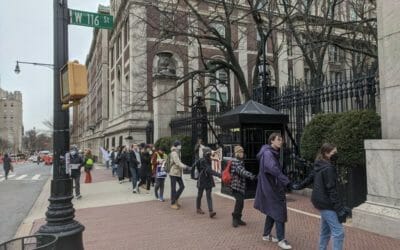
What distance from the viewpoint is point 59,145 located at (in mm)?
5734

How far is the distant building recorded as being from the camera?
130613 mm

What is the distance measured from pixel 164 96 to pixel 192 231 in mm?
15210

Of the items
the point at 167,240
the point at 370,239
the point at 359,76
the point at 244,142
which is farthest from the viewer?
the point at 244,142

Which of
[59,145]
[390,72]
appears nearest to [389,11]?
[390,72]

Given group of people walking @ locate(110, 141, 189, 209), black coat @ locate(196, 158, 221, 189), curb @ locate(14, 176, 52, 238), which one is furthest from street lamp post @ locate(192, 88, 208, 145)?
black coat @ locate(196, 158, 221, 189)

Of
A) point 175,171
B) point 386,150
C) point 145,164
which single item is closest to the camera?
point 386,150

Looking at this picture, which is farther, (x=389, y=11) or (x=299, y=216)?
(x=299, y=216)

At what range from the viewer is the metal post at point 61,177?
545 centimetres

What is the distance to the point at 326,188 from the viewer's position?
5.17 metres

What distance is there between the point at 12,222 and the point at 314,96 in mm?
8422

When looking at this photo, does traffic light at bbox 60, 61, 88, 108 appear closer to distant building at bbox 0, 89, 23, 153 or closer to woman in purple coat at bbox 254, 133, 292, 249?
woman in purple coat at bbox 254, 133, 292, 249

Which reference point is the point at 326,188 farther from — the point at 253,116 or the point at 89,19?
the point at 253,116

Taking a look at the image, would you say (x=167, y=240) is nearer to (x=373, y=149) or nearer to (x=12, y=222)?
(x=373, y=149)

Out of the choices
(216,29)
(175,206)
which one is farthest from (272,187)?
(216,29)
